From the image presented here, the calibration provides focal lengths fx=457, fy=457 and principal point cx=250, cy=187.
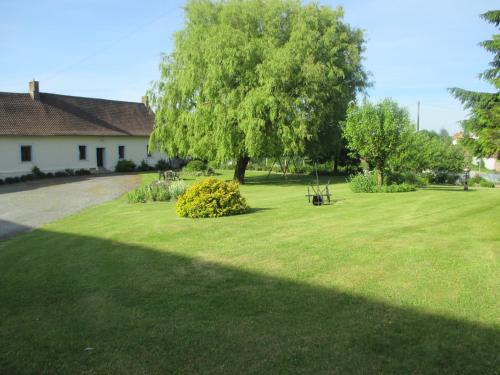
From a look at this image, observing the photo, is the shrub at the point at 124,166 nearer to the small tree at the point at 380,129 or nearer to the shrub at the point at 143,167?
the shrub at the point at 143,167

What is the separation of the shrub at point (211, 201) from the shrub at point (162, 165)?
107 feet

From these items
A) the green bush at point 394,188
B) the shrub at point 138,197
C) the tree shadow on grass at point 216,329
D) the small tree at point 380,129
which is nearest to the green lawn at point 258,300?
the tree shadow on grass at point 216,329

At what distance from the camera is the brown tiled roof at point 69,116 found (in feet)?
119

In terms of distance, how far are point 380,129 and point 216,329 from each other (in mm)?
16249

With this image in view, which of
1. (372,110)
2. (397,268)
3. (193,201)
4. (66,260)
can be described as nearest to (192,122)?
(372,110)

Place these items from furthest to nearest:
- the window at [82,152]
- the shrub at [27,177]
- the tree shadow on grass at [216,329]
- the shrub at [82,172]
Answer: the window at [82,152] < the shrub at [82,172] < the shrub at [27,177] < the tree shadow on grass at [216,329]

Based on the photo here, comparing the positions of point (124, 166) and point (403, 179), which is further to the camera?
point (124, 166)

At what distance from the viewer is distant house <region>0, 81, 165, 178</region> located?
35.3m

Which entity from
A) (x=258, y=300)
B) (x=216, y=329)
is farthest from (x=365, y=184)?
(x=216, y=329)

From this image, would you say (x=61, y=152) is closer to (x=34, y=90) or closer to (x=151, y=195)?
(x=34, y=90)

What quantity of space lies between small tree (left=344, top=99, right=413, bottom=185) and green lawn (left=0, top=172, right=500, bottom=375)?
917 centimetres

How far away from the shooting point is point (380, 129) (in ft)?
64.5

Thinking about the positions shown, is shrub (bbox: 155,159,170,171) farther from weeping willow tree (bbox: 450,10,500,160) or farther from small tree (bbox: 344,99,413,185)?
weeping willow tree (bbox: 450,10,500,160)

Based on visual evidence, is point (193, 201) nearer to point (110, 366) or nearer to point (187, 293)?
point (187, 293)
